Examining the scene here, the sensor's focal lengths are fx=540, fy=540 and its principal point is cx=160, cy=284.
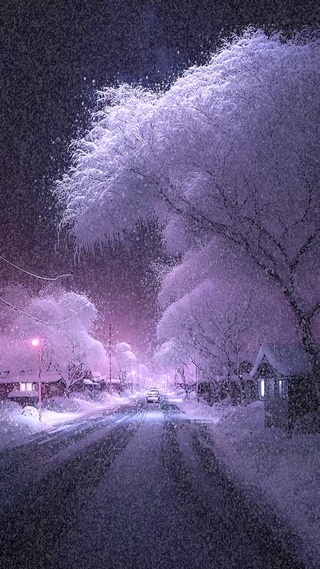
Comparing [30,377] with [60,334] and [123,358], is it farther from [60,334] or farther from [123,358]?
[123,358]

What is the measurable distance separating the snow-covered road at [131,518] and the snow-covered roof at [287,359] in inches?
337

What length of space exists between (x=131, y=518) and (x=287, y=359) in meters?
18.1

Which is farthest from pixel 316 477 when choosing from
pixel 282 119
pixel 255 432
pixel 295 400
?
pixel 295 400

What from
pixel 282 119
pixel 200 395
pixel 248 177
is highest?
pixel 282 119

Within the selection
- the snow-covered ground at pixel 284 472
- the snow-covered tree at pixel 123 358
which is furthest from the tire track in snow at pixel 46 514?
the snow-covered tree at pixel 123 358

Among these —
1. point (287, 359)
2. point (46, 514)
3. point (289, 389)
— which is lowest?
point (46, 514)

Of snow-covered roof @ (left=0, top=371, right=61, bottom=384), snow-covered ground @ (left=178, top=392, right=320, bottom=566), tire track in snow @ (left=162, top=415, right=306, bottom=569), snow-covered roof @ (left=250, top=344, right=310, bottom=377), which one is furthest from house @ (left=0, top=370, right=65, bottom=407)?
tire track in snow @ (left=162, top=415, right=306, bottom=569)

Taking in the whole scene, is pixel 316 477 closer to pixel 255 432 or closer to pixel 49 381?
pixel 255 432

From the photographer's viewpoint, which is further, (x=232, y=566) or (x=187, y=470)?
(x=187, y=470)

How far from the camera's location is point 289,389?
79.9ft

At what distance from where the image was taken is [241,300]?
3353 centimetres

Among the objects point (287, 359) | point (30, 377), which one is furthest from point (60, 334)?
point (287, 359)

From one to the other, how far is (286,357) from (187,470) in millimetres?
12512

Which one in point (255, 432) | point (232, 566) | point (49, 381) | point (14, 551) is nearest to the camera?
point (232, 566)
